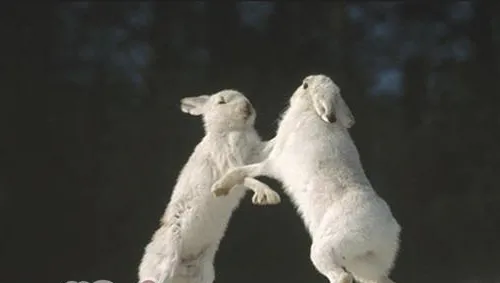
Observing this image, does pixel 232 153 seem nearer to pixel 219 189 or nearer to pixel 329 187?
pixel 219 189

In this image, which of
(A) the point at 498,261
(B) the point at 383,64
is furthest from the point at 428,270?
(B) the point at 383,64

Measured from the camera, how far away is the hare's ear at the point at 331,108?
3.03 m

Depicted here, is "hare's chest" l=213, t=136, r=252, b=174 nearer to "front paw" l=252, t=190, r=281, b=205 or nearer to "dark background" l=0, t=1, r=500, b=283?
"front paw" l=252, t=190, r=281, b=205

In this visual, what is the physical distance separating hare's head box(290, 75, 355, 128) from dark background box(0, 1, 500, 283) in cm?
219

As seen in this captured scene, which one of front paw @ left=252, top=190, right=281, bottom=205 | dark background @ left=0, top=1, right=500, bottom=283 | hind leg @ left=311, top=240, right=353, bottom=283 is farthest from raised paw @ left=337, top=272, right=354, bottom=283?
dark background @ left=0, top=1, right=500, bottom=283

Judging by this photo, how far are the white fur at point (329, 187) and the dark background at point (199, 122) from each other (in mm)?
2253

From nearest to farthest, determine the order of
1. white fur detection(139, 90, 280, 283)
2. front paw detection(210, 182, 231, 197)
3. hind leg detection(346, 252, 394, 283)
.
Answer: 1. hind leg detection(346, 252, 394, 283)
2. front paw detection(210, 182, 231, 197)
3. white fur detection(139, 90, 280, 283)

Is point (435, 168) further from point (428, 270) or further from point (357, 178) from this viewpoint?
point (357, 178)

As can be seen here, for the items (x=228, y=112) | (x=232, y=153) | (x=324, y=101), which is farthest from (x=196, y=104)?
(x=324, y=101)

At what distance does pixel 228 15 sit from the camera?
19.2 feet

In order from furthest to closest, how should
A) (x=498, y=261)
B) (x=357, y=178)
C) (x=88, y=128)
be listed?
(x=88, y=128)
(x=498, y=261)
(x=357, y=178)

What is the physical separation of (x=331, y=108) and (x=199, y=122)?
8.70ft

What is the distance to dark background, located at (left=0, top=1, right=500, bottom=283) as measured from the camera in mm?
5531

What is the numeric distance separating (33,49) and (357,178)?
3409 mm
